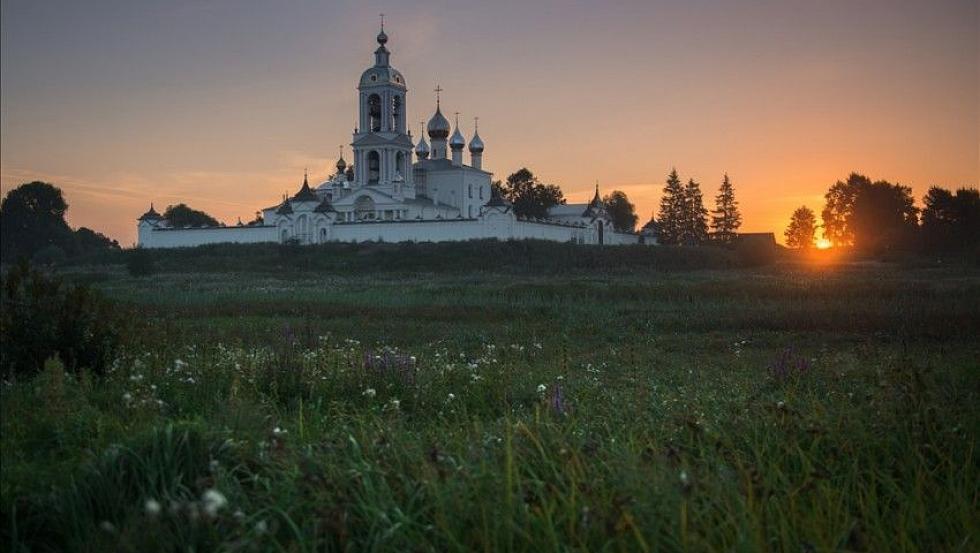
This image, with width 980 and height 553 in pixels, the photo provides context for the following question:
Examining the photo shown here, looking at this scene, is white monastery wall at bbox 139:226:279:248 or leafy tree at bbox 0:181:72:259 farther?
leafy tree at bbox 0:181:72:259

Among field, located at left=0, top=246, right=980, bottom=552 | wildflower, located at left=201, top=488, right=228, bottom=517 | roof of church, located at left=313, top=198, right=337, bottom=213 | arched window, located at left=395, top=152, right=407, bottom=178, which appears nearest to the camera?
wildflower, located at left=201, top=488, right=228, bottom=517

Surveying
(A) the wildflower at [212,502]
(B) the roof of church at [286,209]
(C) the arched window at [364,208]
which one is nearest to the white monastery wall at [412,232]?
(B) the roof of church at [286,209]

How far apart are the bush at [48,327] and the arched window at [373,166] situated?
66926 millimetres

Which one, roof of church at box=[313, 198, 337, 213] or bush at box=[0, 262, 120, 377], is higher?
roof of church at box=[313, 198, 337, 213]

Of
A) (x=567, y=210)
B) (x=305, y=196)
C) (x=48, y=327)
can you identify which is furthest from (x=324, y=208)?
(x=48, y=327)

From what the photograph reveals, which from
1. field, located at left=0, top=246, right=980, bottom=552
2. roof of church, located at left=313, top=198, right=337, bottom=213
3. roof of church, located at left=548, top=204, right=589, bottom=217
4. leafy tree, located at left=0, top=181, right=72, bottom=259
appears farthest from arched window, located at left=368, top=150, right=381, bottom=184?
field, located at left=0, top=246, right=980, bottom=552

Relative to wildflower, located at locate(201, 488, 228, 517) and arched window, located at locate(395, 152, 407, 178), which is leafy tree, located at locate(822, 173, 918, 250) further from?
wildflower, located at locate(201, 488, 228, 517)

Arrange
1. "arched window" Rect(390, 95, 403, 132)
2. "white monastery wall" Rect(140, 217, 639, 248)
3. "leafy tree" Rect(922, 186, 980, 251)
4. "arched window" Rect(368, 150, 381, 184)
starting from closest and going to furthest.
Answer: "leafy tree" Rect(922, 186, 980, 251) < "white monastery wall" Rect(140, 217, 639, 248) < "arched window" Rect(368, 150, 381, 184) < "arched window" Rect(390, 95, 403, 132)

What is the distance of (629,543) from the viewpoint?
454cm

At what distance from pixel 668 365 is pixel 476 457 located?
8.78 metres

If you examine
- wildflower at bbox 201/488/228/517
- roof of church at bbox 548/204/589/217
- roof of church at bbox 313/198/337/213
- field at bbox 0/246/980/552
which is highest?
roof of church at bbox 548/204/589/217

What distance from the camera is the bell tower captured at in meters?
75.1

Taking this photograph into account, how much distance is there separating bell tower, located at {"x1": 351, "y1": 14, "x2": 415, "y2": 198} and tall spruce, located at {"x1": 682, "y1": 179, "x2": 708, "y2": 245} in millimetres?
31518

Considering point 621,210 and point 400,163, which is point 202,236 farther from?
point 621,210
